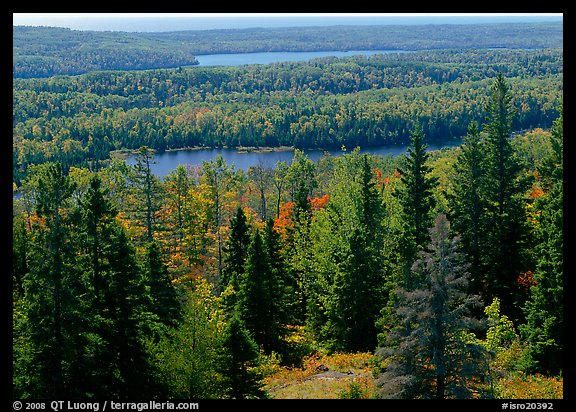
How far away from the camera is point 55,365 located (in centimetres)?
2364

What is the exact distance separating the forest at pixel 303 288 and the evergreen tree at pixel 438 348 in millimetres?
64

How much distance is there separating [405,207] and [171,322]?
50.9 feet

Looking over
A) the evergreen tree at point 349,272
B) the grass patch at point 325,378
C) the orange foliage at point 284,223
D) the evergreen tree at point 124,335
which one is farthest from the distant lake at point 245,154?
the evergreen tree at point 124,335

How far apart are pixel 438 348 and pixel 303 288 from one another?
89.7 ft

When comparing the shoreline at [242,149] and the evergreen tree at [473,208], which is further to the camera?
the shoreline at [242,149]

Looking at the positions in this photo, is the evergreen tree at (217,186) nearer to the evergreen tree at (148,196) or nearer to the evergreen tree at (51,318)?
the evergreen tree at (148,196)

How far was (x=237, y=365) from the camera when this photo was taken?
80.3 feet

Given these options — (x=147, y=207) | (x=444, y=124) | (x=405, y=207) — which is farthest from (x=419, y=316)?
(x=444, y=124)

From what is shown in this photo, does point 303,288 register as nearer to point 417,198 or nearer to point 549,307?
point 417,198

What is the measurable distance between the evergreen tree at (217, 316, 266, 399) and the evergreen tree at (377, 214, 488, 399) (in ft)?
19.3

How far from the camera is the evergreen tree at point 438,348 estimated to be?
1977 centimetres

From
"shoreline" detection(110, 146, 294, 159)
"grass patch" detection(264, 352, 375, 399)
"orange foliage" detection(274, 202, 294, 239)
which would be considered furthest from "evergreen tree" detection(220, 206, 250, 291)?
"shoreline" detection(110, 146, 294, 159)
